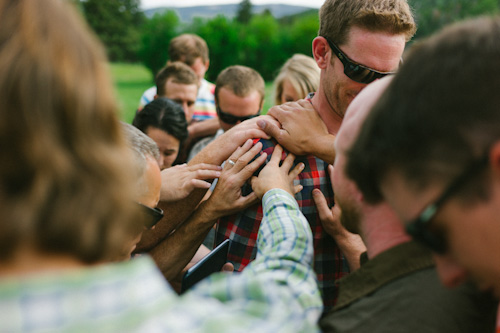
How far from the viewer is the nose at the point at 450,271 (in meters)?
1.07

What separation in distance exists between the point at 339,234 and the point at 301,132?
21.6 inches

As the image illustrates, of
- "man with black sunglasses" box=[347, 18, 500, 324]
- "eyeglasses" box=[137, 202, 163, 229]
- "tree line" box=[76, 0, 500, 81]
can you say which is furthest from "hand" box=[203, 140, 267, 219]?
"tree line" box=[76, 0, 500, 81]

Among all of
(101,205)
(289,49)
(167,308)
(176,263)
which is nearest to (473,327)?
(167,308)

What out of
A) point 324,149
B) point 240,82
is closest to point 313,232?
point 324,149

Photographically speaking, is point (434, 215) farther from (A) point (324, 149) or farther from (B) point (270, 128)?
(B) point (270, 128)

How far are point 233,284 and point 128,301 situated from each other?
39 centimetres

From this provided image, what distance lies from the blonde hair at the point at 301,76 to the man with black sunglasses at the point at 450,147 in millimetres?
3753

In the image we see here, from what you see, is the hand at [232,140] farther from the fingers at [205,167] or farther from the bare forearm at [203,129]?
the bare forearm at [203,129]

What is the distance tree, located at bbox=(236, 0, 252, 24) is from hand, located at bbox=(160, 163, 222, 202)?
68965mm

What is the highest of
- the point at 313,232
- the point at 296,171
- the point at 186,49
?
the point at 296,171

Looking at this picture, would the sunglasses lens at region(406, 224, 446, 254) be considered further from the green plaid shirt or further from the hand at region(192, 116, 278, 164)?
A: the hand at region(192, 116, 278, 164)

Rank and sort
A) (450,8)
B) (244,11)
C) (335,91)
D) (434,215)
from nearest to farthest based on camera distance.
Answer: (434,215)
(335,91)
(450,8)
(244,11)

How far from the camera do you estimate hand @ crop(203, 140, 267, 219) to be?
2180 mm

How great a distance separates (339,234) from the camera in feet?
6.84
